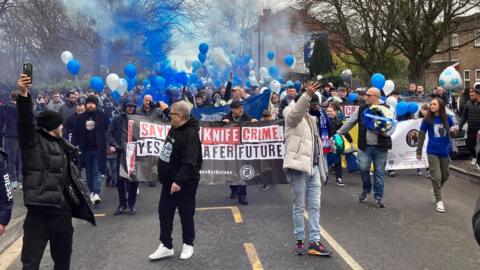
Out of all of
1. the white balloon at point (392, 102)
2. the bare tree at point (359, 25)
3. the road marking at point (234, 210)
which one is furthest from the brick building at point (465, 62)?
the road marking at point (234, 210)

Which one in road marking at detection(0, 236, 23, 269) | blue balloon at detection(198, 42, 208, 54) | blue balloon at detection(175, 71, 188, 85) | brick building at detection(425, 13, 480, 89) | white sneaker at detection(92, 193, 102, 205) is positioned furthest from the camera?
brick building at detection(425, 13, 480, 89)

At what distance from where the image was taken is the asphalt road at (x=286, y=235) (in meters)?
5.36

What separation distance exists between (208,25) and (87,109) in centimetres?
1572

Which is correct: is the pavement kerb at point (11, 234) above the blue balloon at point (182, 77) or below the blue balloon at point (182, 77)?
below

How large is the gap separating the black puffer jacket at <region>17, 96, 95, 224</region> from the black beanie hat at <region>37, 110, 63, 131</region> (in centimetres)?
4

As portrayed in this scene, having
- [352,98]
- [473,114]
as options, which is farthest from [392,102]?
[473,114]

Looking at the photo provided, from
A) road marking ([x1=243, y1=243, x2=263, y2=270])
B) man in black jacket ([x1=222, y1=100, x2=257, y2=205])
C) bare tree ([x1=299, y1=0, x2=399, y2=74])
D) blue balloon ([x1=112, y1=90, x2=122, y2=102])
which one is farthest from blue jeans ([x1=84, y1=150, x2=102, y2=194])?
bare tree ([x1=299, y1=0, x2=399, y2=74])

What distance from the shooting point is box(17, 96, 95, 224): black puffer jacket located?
3.81 metres

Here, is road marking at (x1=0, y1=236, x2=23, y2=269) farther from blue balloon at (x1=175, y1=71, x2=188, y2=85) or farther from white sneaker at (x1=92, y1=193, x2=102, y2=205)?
blue balloon at (x1=175, y1=71, x2=188, y2=85)

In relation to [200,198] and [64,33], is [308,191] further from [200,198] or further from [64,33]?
[64,33]

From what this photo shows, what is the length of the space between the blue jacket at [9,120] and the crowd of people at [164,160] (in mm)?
19

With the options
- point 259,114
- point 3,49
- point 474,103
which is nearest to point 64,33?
point 3,49

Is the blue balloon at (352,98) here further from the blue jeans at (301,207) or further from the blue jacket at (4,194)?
the blue jacket at (4,194)

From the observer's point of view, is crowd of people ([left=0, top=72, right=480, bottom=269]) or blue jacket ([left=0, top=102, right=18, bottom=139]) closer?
crowd of people ([left=0, top=72, right=480, bottom=269])
